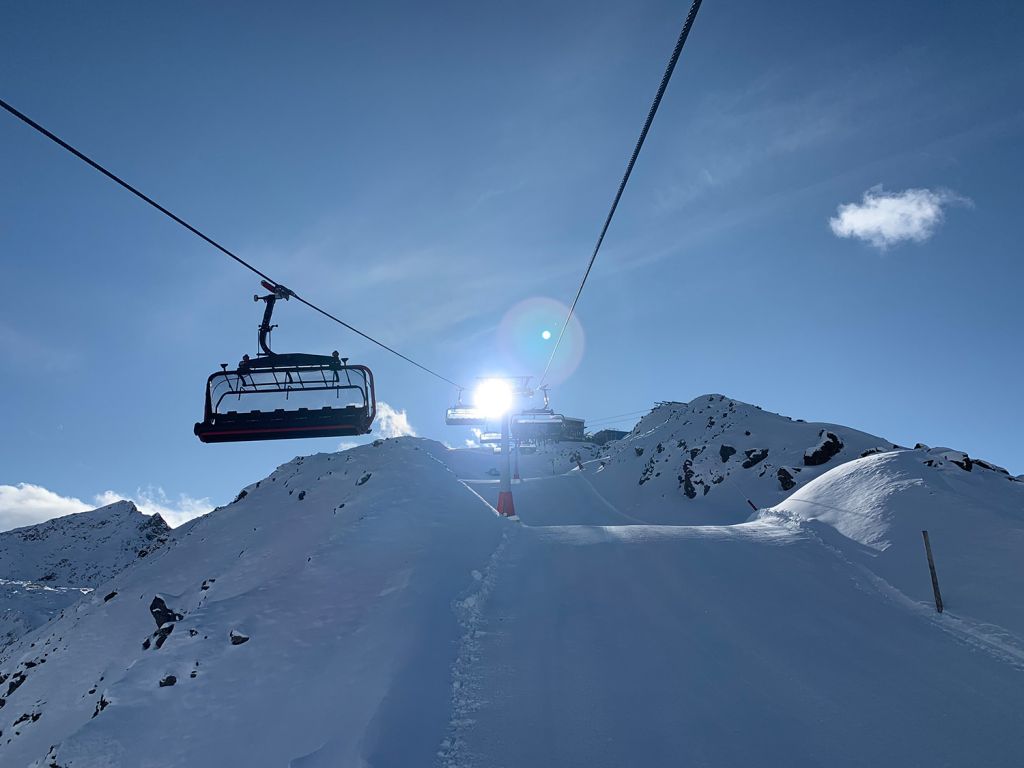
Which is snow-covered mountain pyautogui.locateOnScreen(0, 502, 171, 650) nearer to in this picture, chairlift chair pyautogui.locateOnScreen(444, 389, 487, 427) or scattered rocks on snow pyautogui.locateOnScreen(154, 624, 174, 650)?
chairlift chair pyautogui.locateOnScreen(444, 389, 487, 427)

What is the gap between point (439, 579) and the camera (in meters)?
10.5

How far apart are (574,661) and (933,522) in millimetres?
10147

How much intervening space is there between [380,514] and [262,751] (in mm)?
7810

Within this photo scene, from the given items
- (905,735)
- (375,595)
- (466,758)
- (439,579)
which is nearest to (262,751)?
(466,758)

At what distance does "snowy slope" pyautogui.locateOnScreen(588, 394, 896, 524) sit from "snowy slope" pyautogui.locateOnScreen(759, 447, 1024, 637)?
10339 millimetres

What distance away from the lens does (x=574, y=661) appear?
7699 mm

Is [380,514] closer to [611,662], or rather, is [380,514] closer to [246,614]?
[246,614]

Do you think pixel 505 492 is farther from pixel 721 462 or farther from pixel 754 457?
pixel 721 462

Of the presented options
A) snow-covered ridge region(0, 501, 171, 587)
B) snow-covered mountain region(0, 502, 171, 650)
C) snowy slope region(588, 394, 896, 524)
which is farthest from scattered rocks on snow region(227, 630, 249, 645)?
snow-covered ridge region(0, 501, 171, 587)

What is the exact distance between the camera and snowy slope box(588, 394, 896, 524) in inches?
1054

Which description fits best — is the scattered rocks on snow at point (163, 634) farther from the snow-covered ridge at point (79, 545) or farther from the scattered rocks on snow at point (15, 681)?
the snow-covered ridge at point (79, 545)

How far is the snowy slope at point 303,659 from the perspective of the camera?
6590mm

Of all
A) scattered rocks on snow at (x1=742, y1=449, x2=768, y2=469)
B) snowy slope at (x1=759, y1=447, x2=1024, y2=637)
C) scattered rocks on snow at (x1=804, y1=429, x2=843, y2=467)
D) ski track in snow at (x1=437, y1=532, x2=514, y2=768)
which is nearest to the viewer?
ski track in snow at (x1=437, y1=532, x2=514, y2=768)

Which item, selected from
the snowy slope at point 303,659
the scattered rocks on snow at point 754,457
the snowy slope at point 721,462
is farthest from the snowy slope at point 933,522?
the scattered rocks on snow at point 754,457
